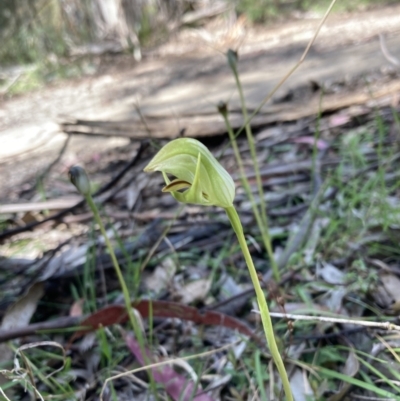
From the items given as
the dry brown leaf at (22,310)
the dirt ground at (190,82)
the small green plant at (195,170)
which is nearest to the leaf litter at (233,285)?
the dry brown leaf at (22,310)

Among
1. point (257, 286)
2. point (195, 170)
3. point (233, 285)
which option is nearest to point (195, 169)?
point (195, 170)

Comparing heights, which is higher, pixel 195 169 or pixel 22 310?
pixel 195 169

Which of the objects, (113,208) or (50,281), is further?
(113,208)

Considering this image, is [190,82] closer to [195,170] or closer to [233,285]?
[233,285]

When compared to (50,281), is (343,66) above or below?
below

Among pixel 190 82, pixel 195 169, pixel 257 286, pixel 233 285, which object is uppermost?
pixel 195 169

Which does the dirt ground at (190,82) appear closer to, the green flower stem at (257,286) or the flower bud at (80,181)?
the flower bud at (80,181)

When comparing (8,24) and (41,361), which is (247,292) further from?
(8,24)

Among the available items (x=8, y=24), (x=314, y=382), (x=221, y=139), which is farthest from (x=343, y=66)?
(x=8, y=24)
